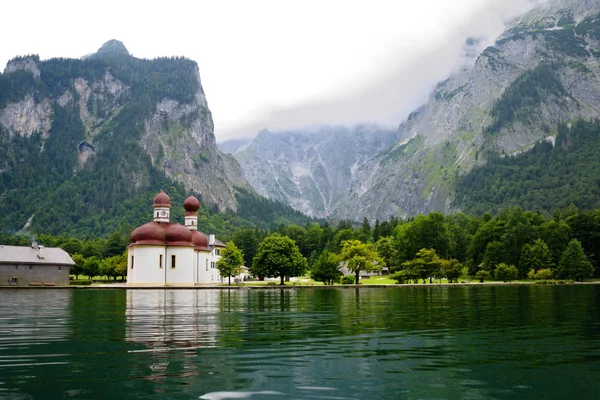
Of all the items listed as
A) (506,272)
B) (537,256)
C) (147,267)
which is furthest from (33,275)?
(537,256)

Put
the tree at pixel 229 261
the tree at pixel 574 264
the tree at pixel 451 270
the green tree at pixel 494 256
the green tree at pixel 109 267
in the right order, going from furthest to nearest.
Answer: the green tree at pixel 109 267, the green tree at pixel 494 256, the tree at pixel 451 270, the tree at pixel 229 261, the tree at pixel 574 264

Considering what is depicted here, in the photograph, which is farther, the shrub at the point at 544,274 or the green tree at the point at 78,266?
the green tree at the point at 78,266

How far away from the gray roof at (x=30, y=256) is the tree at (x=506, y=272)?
278 feet

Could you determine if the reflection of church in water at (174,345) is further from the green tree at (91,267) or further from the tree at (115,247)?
the tree at (115,247)

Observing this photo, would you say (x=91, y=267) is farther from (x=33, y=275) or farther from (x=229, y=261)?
(x=229, y=261)

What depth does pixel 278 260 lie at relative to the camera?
103m

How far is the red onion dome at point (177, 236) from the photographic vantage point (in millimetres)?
105750

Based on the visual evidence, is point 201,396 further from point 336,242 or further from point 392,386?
point 336,242

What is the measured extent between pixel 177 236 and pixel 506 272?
66.4m

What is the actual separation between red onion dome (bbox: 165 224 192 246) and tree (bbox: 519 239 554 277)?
6995 centimetres

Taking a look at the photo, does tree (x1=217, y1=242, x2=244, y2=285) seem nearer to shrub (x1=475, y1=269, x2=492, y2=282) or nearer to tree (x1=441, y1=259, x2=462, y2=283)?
tree (x1=441, y1=259, x2=462, y2=283)

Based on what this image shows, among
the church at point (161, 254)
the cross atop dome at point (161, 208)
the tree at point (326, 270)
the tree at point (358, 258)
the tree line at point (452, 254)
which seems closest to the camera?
the church at point (161, 254)

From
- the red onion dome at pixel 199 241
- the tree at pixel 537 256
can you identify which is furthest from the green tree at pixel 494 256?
Answer: the red onion dome at pixel 199 241

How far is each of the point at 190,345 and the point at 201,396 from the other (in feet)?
26.1
